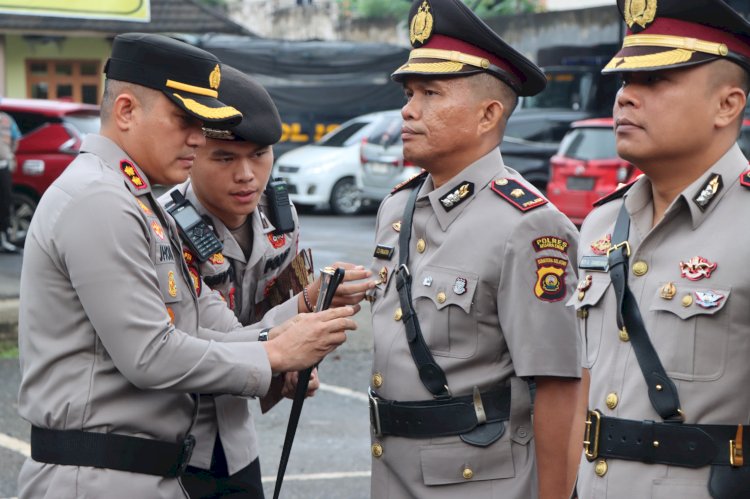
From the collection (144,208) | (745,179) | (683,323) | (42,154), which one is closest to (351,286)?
(144,208)

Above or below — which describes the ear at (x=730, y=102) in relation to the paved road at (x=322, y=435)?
above

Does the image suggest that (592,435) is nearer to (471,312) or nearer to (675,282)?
(675,282)

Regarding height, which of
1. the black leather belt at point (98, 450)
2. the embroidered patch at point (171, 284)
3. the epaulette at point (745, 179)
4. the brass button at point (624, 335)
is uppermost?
the epaulette at point (745, 179)

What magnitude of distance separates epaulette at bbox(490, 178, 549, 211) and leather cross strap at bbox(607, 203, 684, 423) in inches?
13.0

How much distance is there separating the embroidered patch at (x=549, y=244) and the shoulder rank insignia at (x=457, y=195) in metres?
0.28

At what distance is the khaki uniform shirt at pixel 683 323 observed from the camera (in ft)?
8.58

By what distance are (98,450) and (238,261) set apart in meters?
0.98

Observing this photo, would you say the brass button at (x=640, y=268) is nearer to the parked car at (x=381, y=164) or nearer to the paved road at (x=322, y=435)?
the paved road at (x=322, y=435)

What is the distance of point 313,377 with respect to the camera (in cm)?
377

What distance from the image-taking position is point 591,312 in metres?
2.94

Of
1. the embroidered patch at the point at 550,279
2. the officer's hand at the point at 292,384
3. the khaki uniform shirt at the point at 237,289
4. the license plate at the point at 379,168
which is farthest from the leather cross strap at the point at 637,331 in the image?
the license plate at the point at 379,168

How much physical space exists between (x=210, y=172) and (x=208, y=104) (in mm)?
557

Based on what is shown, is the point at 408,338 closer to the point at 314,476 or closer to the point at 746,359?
the point at 746,359

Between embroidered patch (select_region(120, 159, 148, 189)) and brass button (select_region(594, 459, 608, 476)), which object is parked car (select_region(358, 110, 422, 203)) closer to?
embroidered patch (select_region(120, 159, 148, 189))
